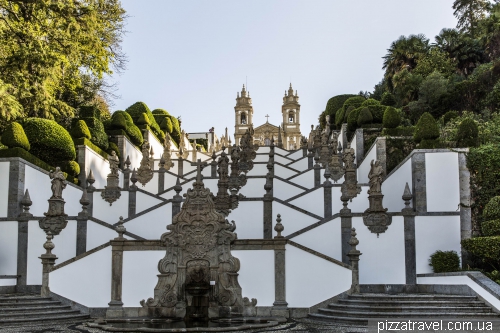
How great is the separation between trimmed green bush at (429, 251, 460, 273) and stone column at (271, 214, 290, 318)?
15.9 feet

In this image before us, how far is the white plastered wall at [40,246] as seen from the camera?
18188mm

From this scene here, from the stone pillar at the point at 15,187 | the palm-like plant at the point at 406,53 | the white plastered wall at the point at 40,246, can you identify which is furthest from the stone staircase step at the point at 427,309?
the palm-like plant at the point at 406,53

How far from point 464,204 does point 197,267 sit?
8.22 meters

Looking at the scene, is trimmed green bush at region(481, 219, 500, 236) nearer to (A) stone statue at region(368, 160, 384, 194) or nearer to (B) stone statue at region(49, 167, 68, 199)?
(A) stone statue at region(368, 160, 384, 194)

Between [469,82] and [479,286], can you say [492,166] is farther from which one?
[469,82]

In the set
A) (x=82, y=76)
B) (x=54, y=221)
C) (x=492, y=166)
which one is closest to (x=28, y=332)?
(x=54, y=221)

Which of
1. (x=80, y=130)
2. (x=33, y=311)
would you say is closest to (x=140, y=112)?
(x=80, y=130)

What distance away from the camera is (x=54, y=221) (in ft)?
61.1

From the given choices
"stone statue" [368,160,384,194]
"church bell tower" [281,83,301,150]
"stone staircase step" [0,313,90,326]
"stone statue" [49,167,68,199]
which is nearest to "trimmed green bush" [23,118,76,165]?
"stone statue" [49,167,68,199]

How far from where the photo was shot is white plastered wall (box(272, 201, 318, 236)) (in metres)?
20.1

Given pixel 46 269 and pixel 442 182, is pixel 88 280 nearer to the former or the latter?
pixel 46 269

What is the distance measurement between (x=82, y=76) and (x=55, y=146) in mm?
13087

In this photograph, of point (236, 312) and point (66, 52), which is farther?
point (66, 52)

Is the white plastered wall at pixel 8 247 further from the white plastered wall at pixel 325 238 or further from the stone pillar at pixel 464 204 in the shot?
the stone pillar at pixel 464 204
